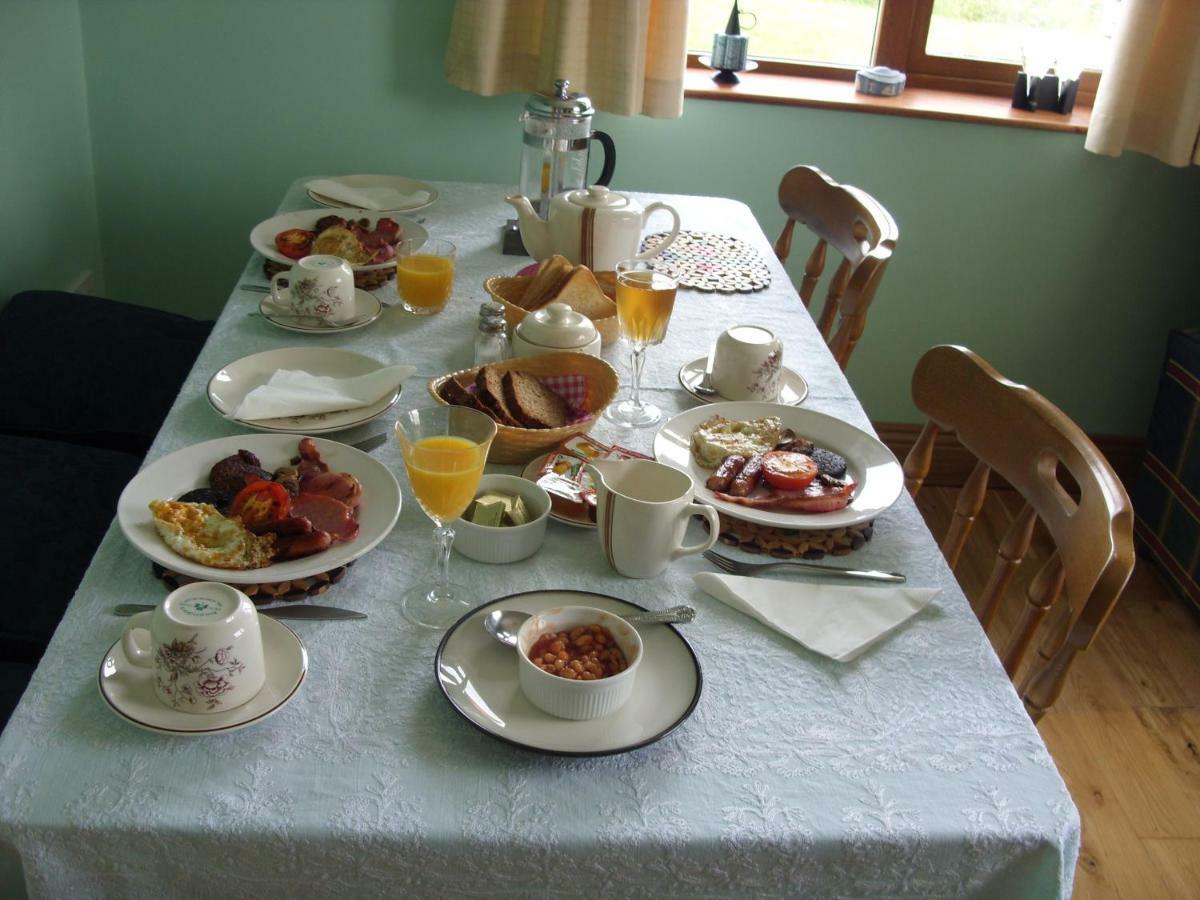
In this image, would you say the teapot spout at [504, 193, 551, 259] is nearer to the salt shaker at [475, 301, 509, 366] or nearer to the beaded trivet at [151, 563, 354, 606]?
the salt shaker at [475, 301, 509, 366]

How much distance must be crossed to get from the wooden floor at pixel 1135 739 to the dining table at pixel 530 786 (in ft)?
3.51

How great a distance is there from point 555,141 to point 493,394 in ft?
2.74

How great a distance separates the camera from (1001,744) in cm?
96

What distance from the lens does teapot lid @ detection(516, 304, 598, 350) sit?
4.92 ft

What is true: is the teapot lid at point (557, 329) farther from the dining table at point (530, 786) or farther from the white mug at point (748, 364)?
the dining table at point (530, 786)

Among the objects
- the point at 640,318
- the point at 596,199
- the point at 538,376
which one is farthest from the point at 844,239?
the point at 538,376

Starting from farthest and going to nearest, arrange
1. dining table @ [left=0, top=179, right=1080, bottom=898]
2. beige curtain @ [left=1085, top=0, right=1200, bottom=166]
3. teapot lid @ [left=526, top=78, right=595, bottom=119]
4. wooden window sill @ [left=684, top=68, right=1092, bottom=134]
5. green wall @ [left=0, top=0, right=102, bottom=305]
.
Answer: wooden window sill @ [left=684, top=68, right=1092, bottom=134] < beige curtain @ [left=1085, top=0, right=1200, bottom=166] < green wall @ [left=0, top=0, right=102, bottom=305] < teapot lid @ [left=526, top=78, right=595, bottom=119] < dining table @ [left=0, top=179, right=1080, bottom=898]

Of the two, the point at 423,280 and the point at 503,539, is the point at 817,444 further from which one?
the point at 423,280

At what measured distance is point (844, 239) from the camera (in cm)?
205

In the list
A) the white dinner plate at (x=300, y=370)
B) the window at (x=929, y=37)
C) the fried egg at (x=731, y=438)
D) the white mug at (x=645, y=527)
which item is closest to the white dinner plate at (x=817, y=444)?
the fried egg at (x=731, y=438)

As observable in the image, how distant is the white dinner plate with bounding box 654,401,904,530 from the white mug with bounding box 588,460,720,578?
120 mm

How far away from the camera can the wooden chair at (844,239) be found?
1858mm

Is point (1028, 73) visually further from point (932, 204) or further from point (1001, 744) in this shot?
point (1001, 744)

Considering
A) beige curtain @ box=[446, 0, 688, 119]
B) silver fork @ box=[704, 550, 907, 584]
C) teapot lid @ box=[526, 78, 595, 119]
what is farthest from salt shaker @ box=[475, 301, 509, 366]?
beige curtain @ box=[446, 0, 688, 119]
